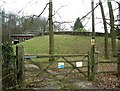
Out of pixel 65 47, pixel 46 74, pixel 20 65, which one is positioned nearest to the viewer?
pixel 20 65

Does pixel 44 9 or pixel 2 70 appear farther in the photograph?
pixel 44 9

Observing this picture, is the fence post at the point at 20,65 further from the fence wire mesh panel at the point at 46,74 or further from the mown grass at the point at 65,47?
the mown grass at the point at 65,47

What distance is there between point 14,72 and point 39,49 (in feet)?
67.8

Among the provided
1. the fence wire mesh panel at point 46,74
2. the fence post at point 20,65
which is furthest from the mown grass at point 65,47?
the fence post at point 20,65

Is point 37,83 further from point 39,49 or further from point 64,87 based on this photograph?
point 39,49

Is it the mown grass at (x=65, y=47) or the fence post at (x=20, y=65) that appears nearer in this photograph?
the fence post at (x=20, y=65)

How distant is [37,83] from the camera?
889 centimetres

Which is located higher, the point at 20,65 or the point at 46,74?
the point at 20,65

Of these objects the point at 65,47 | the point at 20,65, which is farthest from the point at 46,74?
the point at 65,47

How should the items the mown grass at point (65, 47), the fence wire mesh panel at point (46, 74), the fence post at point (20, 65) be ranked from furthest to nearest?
the mown grass at point (65, 47) < the fence wire mesh panel at point (46, 74) < the fence post at point (20, 65)

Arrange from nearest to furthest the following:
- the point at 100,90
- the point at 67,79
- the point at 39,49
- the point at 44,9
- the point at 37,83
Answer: the point at 100,90 → the point at 37,83 → the point at 67,79 → the point at 44,9 → the point at 39,49

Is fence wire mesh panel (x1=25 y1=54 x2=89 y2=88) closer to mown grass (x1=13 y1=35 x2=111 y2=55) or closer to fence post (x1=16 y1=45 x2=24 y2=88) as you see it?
fence post (x1=16 y1=45 x2=24 y2=88)

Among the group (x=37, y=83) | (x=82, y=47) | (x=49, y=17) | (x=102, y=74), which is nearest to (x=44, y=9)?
(x=49, y=17)

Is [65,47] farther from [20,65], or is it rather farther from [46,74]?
[20,65]
